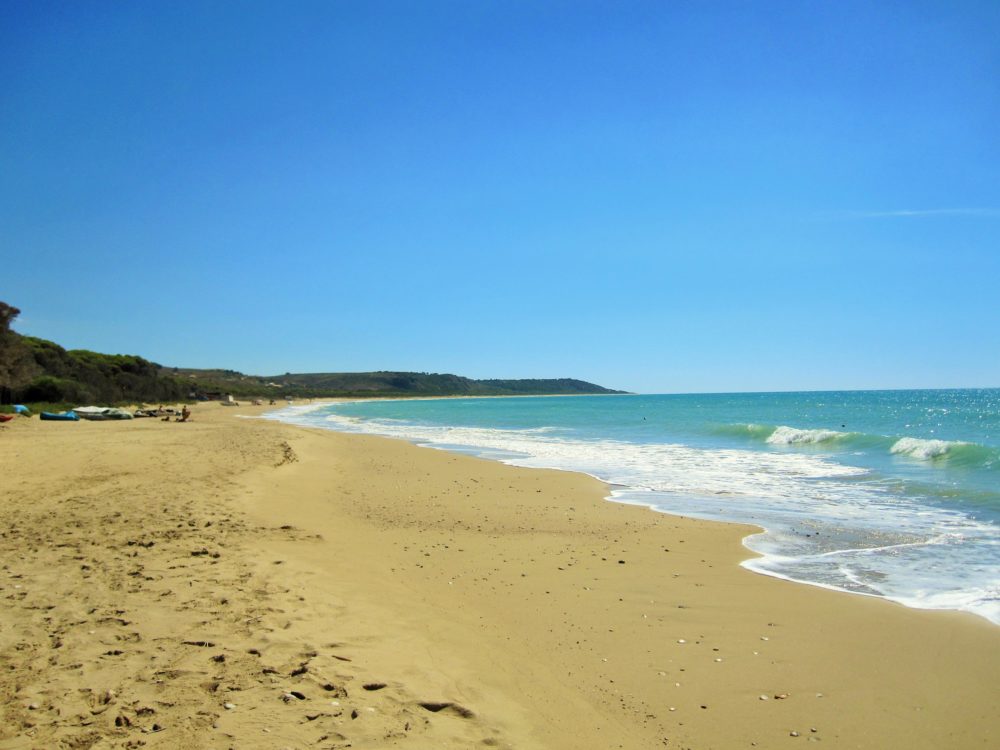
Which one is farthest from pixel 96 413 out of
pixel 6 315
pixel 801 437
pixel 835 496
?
pixel 801 437

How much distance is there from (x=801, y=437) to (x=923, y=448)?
7502 mm

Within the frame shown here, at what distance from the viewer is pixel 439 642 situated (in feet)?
16.3

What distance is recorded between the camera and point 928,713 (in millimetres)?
4176

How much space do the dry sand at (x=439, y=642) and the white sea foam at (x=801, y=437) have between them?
21.4 meters

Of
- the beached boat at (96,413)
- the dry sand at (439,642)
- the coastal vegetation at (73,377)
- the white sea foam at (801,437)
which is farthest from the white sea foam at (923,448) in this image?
the coastal vegetation at (73,377)

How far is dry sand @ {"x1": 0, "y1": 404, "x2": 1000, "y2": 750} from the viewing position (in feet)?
11.8

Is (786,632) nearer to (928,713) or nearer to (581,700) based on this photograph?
(928,713)

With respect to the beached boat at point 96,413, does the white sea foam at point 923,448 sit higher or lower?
higher

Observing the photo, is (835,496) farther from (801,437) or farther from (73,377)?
(73,377)

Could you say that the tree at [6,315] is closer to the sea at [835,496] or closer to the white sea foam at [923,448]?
the sea at [835,496]

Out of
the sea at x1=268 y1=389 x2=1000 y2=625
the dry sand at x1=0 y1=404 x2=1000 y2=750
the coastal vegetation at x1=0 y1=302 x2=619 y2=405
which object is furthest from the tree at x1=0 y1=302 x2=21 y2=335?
the dry sand at x1=0 y1=404 x2=1000 y2=750

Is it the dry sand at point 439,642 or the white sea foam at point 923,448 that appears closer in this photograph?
the dry sand at point 439,642

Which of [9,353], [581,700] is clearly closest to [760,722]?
[581,700]

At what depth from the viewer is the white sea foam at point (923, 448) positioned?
21.0m
